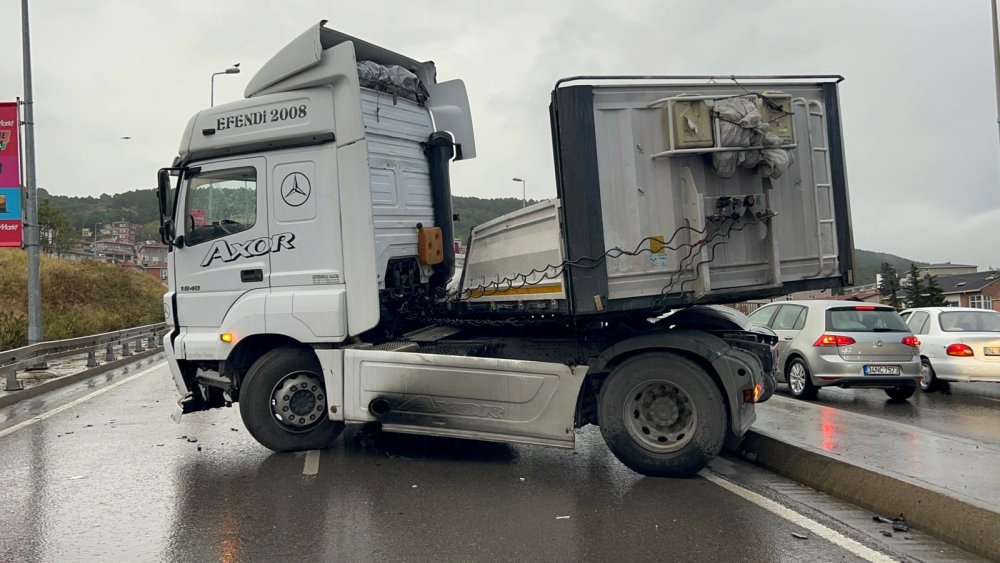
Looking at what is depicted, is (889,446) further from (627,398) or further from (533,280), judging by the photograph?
(533,280)

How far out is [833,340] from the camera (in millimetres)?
10969

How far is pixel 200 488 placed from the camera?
6098 mm

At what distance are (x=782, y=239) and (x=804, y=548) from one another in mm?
2675

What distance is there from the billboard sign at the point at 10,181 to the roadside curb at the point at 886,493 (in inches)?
631

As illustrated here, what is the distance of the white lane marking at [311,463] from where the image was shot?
6605mm

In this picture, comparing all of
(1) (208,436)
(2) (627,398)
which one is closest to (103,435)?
(1) (208,436)

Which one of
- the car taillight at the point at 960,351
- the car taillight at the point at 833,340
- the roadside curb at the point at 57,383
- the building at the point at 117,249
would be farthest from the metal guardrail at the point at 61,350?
the building at the point at 117,249

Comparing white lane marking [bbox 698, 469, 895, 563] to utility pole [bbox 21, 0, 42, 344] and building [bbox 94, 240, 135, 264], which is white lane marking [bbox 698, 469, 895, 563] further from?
building [bbox 94, 240, 135, 264]

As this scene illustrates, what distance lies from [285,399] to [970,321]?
36.0 feet

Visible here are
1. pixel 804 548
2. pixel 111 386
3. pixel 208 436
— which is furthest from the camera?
pixel 111 386

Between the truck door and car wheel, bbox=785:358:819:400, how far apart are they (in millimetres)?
8142

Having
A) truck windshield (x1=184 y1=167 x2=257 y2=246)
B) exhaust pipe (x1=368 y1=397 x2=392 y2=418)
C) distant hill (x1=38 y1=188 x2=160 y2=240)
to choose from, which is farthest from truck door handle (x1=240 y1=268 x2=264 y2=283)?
distant hill (x1=38 y1=188 x2=160 y2=240)

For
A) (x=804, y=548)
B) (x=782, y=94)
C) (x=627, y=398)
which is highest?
(x=782, y=94)

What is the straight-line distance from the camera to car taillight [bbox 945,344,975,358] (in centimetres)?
1162
